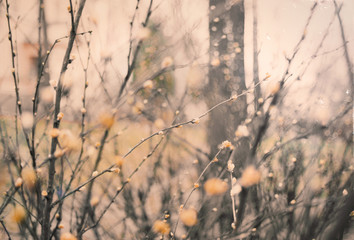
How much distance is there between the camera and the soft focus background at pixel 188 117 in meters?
0.69

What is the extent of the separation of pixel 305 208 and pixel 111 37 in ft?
2.88

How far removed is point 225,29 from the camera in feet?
2.90

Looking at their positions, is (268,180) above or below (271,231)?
above

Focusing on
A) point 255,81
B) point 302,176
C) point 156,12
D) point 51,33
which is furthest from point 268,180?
point 51,33

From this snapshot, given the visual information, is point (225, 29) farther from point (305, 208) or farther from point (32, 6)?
point (305, 208)

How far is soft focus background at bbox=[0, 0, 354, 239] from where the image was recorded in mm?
688

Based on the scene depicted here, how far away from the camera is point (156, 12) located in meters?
0.81

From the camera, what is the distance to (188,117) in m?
0.87

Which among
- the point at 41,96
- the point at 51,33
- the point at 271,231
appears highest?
the point at 51,33

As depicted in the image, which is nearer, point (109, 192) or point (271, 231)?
point (109, 192)

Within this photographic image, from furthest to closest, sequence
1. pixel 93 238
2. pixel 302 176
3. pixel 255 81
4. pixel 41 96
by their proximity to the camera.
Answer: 1. pixel 302 176
2. pixel 255 81
3. pixel 93 238
4. pixel 41 96

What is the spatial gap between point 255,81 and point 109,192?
56 centimetres

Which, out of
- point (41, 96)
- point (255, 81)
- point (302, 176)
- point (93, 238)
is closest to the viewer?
point (41, 96)

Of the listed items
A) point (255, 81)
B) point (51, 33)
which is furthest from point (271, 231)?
point (51, 33)
